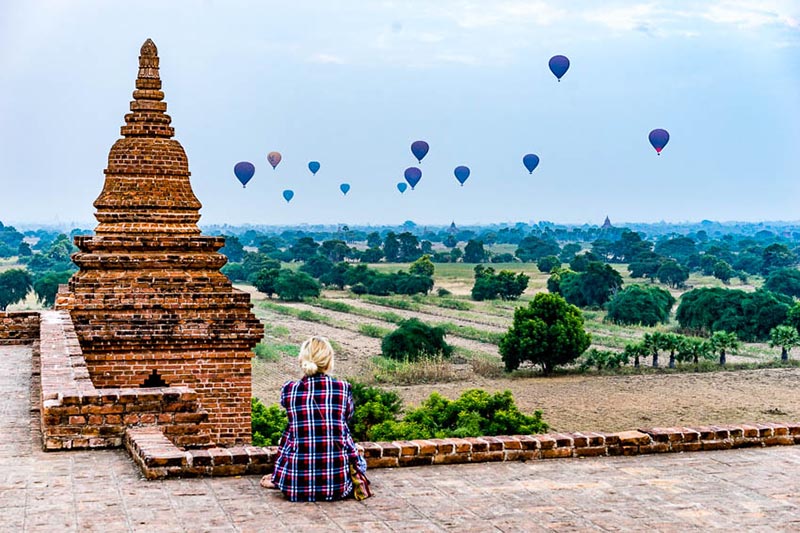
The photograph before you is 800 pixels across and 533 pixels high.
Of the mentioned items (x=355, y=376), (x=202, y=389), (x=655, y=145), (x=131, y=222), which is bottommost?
(x=355, y=376)

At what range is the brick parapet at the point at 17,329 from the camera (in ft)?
48.8

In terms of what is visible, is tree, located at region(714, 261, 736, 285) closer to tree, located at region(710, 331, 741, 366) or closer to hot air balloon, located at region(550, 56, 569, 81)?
hot air balloon, located at region(550, 56, 569, 81)

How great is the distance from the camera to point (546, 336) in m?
42.2

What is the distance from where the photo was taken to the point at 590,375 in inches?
1694

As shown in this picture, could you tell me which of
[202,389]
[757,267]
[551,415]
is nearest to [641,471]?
[202,389]

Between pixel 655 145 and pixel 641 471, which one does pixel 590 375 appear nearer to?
pixel 641 471

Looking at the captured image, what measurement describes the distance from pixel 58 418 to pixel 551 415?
88.9 feet

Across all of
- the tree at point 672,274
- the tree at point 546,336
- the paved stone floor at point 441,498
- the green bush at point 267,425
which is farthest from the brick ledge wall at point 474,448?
the tree at point 672,274

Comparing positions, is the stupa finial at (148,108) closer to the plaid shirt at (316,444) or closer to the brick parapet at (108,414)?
the brick parapet at (108,414)

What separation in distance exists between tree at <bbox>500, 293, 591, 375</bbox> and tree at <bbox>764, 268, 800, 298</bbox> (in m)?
42.0

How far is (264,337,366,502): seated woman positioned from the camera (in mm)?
6625

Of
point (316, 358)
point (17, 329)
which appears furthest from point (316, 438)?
point (17, 329)

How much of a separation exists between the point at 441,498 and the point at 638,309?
186 ft

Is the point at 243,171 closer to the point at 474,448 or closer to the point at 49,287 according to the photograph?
the point at 49,287
